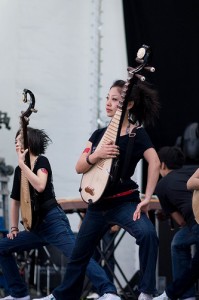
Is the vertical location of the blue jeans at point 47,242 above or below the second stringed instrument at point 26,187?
below

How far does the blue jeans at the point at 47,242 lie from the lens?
709cm

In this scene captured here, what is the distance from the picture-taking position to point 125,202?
6602 millimetres

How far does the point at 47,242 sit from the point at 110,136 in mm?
1326

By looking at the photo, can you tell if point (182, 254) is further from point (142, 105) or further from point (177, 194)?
point (142, 105)

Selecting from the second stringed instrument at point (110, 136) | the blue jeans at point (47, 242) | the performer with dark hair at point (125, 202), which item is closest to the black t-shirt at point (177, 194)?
the blue jeans at point (47, 242)

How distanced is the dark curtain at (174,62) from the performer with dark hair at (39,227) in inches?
132

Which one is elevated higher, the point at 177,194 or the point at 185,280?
the point at 177,194

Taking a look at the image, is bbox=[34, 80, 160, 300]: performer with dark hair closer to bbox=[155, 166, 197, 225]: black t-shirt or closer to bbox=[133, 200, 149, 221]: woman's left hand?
bbox=[133, 200, 149, 221]: woman's left hand

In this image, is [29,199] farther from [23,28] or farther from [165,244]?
[23,28]

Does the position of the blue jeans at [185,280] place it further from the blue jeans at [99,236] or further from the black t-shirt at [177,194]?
the blue jeans at [99,236]

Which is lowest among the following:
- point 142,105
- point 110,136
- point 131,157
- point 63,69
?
point 131,157

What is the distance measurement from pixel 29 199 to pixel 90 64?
365 cm

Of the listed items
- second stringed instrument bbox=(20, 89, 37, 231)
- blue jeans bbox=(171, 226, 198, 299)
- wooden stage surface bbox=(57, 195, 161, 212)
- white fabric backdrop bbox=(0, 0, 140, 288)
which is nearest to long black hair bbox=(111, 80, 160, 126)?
second stringed instrument bbox=(20, 89, 37, 231)

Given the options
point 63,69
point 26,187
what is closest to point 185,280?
point 26,187
